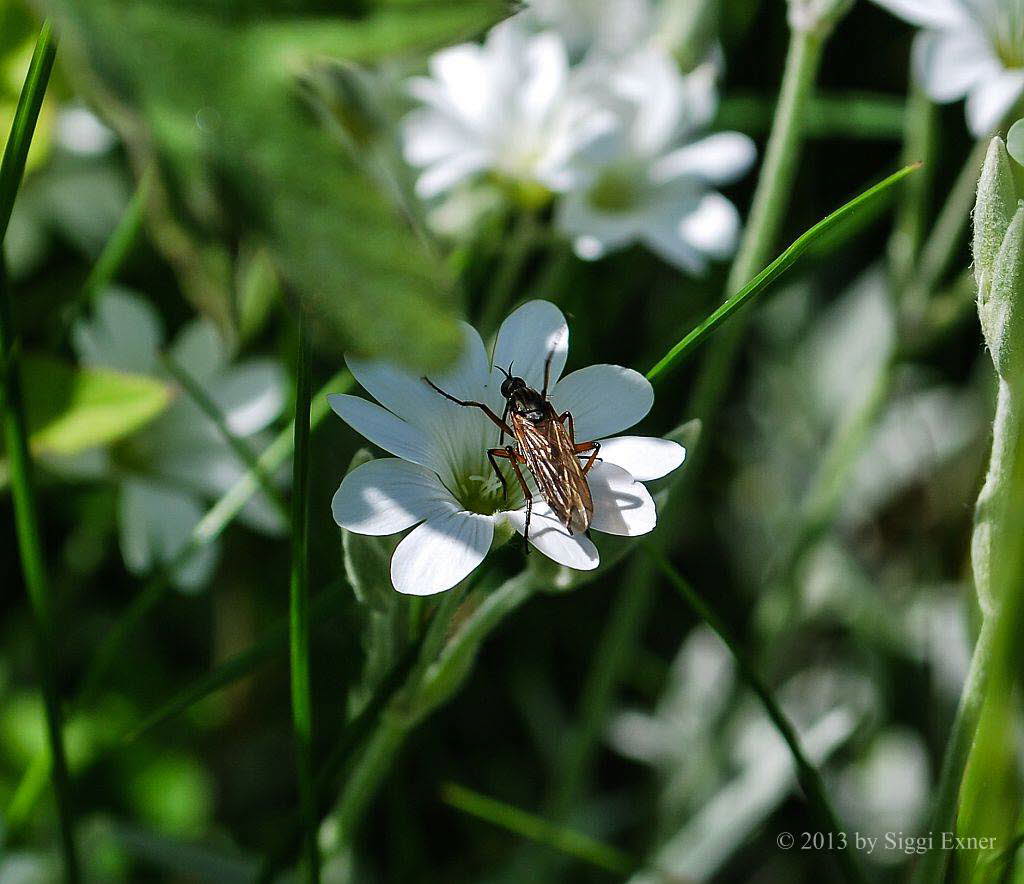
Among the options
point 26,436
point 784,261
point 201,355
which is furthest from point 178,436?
point 784,261

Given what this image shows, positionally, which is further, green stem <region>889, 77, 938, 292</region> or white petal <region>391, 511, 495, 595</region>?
green stem <region>889, 77, 938, 292</region>

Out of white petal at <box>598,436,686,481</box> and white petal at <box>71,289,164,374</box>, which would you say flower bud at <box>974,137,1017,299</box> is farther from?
white petal at <box>71,289,164,374</box>

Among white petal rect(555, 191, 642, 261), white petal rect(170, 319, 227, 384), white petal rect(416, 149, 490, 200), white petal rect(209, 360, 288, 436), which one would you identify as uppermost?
white petal rect(416, 149, 490, 200)

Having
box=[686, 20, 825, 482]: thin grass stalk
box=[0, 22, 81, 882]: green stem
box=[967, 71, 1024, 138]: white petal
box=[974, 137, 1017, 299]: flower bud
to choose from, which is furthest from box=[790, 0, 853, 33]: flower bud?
box=[0, 22, 81, 882]: green stem

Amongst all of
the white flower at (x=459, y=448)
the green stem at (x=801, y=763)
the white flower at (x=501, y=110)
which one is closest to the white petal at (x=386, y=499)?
the white flower at (x=459, y=448)

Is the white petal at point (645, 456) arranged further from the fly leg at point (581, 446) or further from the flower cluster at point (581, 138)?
the flower cluster at point (581, 138)

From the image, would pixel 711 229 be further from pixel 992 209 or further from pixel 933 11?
pixel 992 209

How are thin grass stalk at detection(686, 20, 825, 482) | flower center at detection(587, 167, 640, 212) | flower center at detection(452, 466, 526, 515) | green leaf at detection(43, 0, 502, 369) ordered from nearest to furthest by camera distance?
green leaf at detection(43, 0, 502, 369) → flower center at detection(452, 466, 526, 515) → thin grass stalk at detection(686, 20, 825, 482) → flower center at detection(587, 167, 640, 212)
